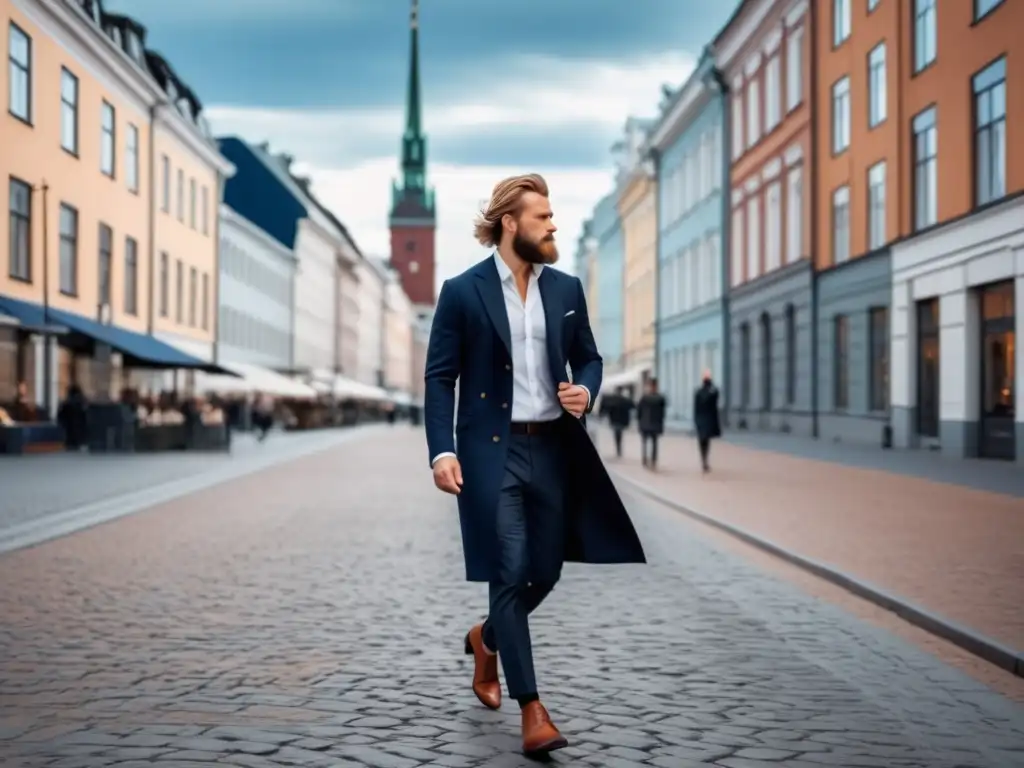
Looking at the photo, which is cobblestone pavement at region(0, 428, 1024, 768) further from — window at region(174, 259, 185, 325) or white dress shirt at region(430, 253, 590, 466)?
window at region(174, 259, 185, 325)

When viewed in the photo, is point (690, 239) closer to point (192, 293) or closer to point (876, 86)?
point (192, 293)

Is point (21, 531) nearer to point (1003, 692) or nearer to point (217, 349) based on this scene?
point (1003, 692)

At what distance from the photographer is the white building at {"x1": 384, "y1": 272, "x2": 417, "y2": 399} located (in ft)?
451

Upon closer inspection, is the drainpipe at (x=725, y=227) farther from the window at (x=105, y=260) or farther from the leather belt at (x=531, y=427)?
the leather belt at (x=531, y=427)

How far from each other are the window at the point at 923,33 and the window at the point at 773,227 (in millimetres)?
11392

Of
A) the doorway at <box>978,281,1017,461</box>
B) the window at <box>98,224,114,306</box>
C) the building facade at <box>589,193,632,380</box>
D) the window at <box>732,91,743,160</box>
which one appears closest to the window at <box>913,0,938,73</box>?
the doorway at <box>978,281,1017,461</box>

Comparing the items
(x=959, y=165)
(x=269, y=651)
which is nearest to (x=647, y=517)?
(x=269, y=651)

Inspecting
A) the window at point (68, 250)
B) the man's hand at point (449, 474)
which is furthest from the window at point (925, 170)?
the man's hand at point (449, 474)

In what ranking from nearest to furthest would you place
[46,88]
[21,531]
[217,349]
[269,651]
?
[269,651]
[21,531]
[46,88]
[217,349]

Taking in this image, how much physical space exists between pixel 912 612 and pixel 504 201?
14.0 feet

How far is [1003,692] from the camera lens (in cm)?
643

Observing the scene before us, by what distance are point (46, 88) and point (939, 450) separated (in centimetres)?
2066

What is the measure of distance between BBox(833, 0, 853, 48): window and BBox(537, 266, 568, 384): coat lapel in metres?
29.4

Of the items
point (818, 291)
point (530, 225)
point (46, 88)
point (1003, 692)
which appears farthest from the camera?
point (818, 291)
